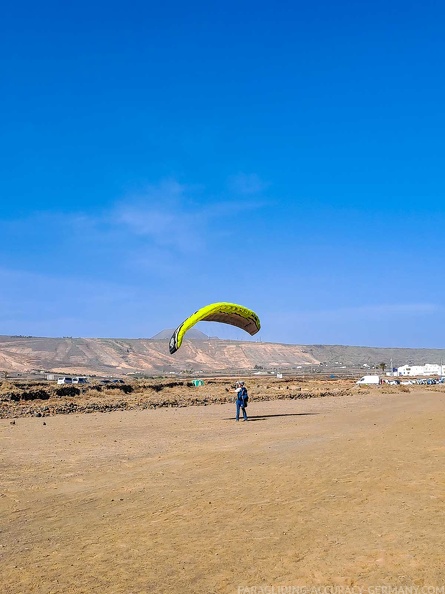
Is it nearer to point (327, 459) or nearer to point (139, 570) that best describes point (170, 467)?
point (327, 459)

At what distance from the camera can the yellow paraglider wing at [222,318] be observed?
22.3m

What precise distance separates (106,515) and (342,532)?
3.82m

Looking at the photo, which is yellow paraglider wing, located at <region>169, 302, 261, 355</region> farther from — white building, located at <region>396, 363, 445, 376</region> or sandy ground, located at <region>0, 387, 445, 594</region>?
white building, located at <region>396, 363, 445, 376</region>

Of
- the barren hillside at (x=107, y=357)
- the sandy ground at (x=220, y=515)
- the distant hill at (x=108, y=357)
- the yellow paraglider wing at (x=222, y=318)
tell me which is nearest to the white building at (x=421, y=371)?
the distant hill at (x=108, y=357)

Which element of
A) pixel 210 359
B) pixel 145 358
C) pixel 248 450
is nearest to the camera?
pixel 248 450

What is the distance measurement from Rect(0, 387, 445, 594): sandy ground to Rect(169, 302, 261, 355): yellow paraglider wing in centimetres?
532

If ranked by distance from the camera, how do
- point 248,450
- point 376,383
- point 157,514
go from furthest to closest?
point 376,383
point 248,450
point 157,514

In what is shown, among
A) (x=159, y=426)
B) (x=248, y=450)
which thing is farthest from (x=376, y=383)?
(x=248, y=450)

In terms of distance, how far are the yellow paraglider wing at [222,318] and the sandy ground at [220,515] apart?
5.32m

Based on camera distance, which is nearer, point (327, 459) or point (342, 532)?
point (342, 532)

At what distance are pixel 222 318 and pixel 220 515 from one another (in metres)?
16.1

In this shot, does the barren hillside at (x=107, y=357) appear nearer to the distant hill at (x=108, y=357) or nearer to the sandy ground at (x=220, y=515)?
the distant hill at (x=108, y=357)

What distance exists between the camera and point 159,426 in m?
24.3

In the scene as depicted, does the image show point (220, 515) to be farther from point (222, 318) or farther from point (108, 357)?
point (108, 357)
